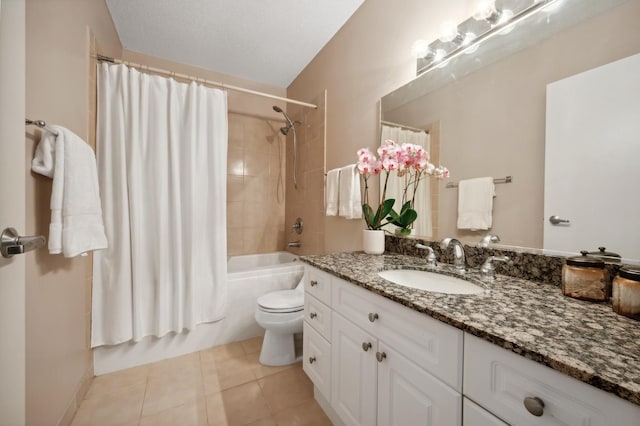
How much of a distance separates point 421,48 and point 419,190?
0.75m

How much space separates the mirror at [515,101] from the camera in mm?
783

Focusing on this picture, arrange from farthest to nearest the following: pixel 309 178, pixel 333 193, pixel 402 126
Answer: pixel 309 178
pixel 333 193
pixel 402 126

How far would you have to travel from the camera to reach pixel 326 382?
1152 mm

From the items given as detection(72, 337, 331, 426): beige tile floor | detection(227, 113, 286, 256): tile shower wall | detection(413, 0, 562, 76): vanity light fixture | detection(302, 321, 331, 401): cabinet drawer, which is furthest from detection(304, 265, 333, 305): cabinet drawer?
detection(227, 113, 286, 256): tile shower wall

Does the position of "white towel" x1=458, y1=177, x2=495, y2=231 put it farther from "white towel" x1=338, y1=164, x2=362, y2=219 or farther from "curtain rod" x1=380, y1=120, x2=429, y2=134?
"white towel" x1=338, y1=164, x2=362, y2=219

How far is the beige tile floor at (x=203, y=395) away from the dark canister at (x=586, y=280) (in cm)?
121

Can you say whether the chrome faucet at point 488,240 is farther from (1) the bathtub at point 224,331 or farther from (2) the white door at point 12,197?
(1) the bathtub at point 224,331

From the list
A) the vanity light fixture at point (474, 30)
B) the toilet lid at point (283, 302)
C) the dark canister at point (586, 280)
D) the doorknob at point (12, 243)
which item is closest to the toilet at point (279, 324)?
the toilet lid at point (283, 302)

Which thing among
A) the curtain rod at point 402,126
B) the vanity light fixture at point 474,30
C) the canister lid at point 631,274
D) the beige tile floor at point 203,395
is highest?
the vanity light fixture at point 474,30

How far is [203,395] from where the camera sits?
1.42 m

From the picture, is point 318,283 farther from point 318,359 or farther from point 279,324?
point 279,324

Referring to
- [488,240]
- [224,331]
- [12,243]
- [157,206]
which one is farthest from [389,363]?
[157,206]

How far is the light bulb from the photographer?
1.31m

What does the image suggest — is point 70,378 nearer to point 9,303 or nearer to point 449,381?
point 9,303
